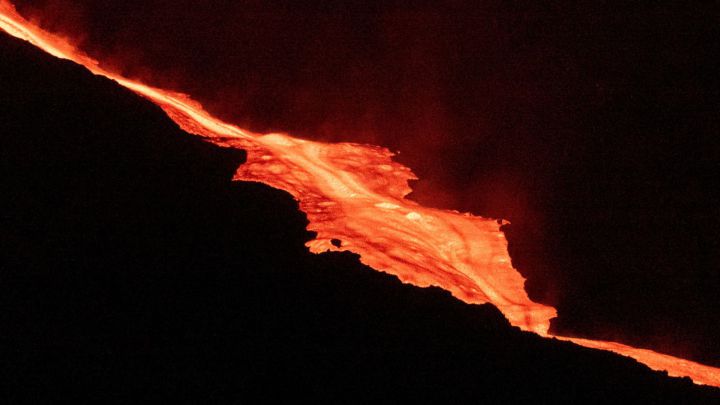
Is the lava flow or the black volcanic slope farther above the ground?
the lava flow

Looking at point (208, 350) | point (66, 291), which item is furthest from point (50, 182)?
point (208, 350)

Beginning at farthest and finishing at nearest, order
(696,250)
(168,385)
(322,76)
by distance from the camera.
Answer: (322,76), (696,250), (168,385)

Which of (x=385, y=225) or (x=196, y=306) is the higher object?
(x=385, y=225)

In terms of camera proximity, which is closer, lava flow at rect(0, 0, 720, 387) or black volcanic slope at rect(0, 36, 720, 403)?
black volcanic slope at rect(0, 36, 720, 403)

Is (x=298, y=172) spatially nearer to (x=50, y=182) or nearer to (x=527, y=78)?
(x=50, y=182)

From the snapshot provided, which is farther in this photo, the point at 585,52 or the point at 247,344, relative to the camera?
the point at 585,52
